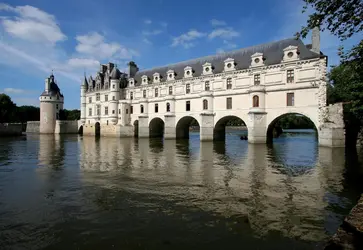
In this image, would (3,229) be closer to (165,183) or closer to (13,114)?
(165,183)

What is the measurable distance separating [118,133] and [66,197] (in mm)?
39331

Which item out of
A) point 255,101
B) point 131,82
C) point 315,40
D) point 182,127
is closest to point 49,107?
point 131,82

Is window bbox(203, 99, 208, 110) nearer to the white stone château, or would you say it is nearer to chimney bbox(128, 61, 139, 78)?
the white stone château

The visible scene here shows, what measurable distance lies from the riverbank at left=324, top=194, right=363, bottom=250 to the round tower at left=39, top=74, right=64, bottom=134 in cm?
6931

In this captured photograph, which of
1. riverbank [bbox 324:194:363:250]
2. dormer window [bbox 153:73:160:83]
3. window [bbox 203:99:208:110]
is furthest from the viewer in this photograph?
dormer window [bbox 153:73:160:83]

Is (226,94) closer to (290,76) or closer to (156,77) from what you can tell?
(290,76)

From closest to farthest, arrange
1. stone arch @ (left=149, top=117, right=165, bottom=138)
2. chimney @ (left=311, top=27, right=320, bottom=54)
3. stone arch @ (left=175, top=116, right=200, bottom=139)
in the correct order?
1. chimney @ (left=311, top=27, right=320, bottom=54)
2. stone arch @ (left=175, top=116, right=200, bottom=139)
3. stone arch @ (left=149, top=117, right=165, bottom=138)

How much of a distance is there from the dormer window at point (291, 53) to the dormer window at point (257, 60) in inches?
117

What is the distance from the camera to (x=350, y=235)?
399cm

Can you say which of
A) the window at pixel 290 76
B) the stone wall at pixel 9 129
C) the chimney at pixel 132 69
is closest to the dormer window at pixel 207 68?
the window at pixel 290 76

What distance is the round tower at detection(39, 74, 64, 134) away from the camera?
62750 millimetres

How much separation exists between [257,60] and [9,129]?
54027mm

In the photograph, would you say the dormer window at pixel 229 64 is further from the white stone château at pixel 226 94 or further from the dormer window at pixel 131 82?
the dormer window at pixel 131 82

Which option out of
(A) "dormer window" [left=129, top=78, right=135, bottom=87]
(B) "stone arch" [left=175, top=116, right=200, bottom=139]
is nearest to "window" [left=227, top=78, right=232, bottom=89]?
(B) "stone arch" [left=175, top=116, right=200, bottom=139]
